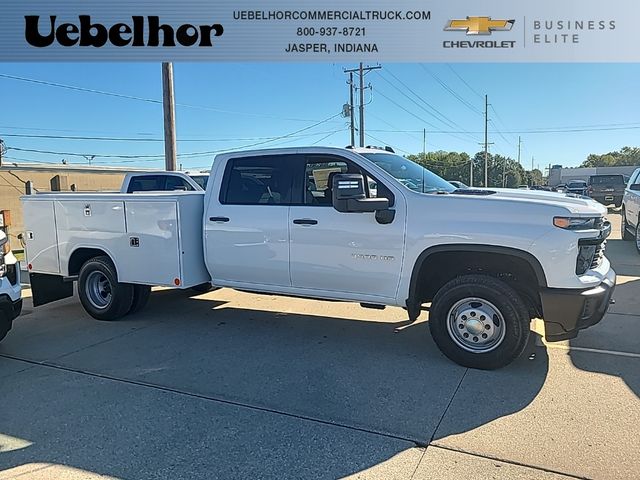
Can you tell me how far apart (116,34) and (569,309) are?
9438 millimetres

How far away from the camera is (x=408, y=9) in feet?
31.0

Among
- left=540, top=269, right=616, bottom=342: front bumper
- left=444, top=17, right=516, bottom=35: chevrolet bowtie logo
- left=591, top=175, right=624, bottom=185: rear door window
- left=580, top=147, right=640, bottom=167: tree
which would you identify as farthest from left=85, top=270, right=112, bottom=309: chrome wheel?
left=580, top=147, right=640, bottom=167: tree

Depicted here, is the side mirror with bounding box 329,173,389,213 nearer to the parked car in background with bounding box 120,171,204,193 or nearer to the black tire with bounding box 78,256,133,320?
the black tire with bounding box 78,256,133,320

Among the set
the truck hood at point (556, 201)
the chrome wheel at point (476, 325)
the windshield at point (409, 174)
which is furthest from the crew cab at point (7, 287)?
the truck hood at point (556, 201)

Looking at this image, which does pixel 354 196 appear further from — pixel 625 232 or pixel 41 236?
pixel 625 232

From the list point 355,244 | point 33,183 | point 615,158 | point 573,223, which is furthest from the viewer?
point 615,158

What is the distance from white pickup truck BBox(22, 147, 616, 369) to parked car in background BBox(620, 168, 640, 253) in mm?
7807

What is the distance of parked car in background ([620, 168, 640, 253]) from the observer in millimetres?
11328

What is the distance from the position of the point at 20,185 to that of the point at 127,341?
2548cm

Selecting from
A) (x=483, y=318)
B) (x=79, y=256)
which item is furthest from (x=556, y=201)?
(x=79, y=256)

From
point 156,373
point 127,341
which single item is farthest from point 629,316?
point 127,341

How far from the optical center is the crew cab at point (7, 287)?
198 inches

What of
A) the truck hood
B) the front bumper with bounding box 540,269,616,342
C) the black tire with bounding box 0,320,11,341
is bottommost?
the black tire with bounding box 0,320,11,341

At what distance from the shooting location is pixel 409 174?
5387 mm
